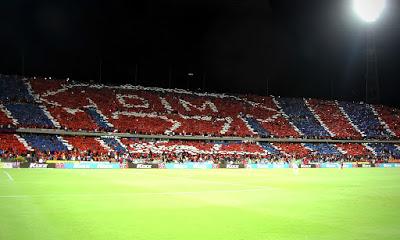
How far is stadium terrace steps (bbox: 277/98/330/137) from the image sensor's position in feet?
263

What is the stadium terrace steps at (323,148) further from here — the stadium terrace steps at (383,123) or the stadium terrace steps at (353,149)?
the stadium terrace steps at (383,123)

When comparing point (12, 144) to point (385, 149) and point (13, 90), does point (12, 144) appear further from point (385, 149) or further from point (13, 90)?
point (385, 149)

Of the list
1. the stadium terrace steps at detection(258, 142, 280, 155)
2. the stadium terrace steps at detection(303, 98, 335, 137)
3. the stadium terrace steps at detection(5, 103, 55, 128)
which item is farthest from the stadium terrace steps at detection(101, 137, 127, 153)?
the stadium terrace steps at detection(303, 98, 335, 137)

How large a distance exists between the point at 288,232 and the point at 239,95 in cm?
7514

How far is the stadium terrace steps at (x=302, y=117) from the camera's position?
80.1 meters

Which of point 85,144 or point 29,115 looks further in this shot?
point 29,115

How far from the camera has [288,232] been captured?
13.2 metres

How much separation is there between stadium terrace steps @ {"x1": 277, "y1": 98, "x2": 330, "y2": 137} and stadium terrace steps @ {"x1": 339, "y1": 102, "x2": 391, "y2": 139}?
386 inches

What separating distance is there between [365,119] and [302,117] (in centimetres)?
Answer: 1587

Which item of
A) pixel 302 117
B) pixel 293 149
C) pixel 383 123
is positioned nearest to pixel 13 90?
pixel 293 149

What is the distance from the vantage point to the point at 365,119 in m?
90.8

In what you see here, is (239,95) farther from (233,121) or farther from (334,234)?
(334,234)

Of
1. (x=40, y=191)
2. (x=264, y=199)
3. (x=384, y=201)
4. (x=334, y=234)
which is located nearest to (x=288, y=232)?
(x=334, y=234)

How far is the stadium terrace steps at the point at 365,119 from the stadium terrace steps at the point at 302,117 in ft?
32.1
